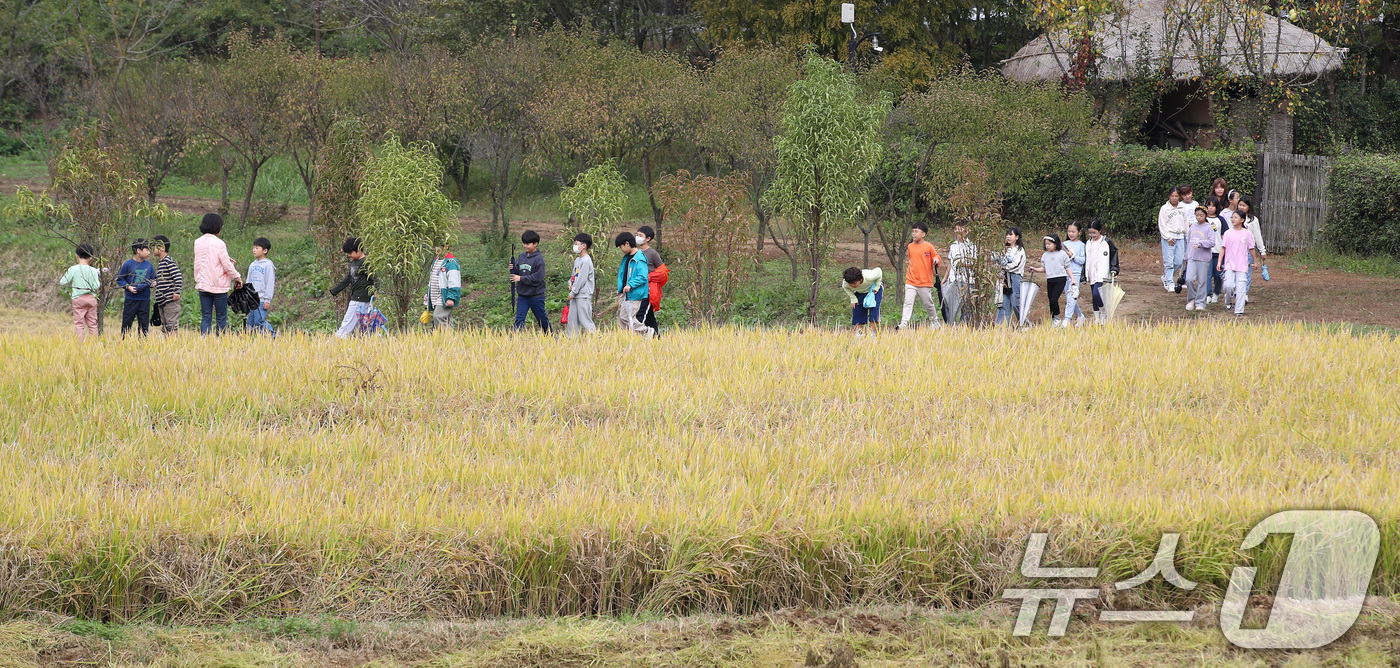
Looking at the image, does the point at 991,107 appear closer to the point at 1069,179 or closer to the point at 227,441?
the point at 1069,179

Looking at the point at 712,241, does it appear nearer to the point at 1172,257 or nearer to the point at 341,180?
the point at 341,180

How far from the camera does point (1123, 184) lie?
2723 centimetres

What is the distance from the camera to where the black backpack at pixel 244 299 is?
14000 mm

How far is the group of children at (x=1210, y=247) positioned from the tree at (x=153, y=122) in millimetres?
22672

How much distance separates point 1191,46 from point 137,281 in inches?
1033

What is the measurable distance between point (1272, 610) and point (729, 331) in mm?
6999

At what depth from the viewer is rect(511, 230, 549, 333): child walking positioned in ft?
45.7

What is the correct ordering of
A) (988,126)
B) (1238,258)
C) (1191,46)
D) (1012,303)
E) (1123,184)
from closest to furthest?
1. (1012,303)
2. (1238,258)
3. (988,126)
4. (1123,184)
5. (1191,46)

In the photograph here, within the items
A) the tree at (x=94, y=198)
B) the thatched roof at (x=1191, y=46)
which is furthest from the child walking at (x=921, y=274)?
the thatched roof at (x=1191, y=46)

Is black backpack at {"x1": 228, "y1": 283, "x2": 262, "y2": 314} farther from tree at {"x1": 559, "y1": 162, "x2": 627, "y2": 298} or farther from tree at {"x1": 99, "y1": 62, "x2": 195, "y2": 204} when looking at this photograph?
tree at {"x1": 99, "y1": 62, "x2": 195, "y2": 204}

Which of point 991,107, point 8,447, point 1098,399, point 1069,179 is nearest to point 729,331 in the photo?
point 1098,399

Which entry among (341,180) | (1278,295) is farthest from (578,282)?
(1278,295)

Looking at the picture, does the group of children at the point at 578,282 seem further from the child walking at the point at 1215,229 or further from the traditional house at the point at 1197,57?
the traditional house at the point at 1197,57

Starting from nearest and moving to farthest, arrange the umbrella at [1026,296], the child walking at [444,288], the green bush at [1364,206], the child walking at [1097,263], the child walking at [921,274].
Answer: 1. the child walking at [444,288]
2. the child walking at [921,274]
3. the umbrella at [1026,296]
4. the child walking at [1097,263]
5. the green bush at [1364,206]
